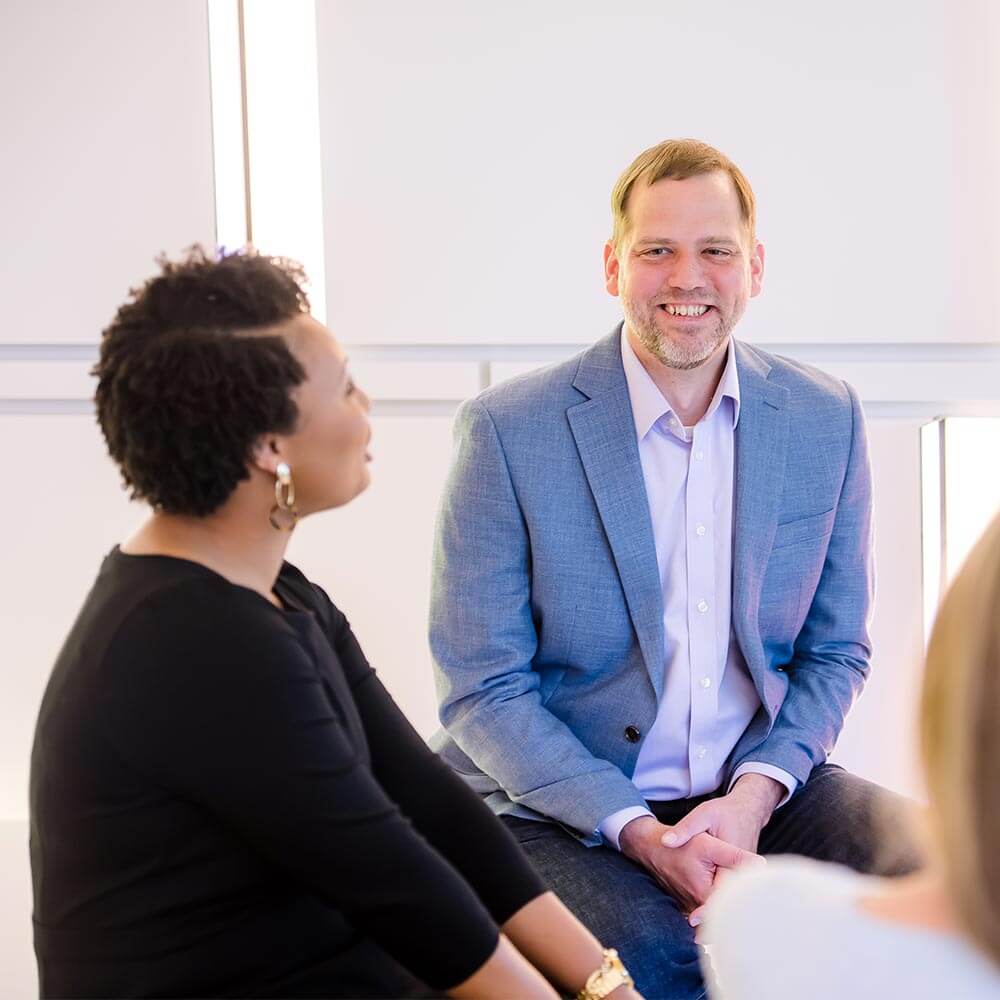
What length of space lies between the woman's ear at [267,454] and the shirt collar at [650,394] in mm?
841

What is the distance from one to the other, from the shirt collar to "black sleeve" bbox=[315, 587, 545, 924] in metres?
0.71

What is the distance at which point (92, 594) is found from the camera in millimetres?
1211

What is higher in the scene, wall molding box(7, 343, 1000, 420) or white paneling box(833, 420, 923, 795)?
wall molding box(7, 343, 1000, 420)

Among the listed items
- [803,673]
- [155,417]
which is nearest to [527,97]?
[803,673]

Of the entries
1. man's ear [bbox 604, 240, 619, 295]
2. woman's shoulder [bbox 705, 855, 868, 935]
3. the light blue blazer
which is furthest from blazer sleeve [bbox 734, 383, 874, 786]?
woman's shoulder [bbox 705, 855, 868, 935]

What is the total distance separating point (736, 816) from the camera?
5.98ft

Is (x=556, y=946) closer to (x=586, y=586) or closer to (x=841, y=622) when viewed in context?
(x=586, y=586)

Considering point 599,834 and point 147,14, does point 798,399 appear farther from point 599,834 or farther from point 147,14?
point 147,14

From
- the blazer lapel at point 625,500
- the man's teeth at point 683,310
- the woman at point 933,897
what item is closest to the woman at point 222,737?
the woman at point 933,897

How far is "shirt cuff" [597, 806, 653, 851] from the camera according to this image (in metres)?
1.79

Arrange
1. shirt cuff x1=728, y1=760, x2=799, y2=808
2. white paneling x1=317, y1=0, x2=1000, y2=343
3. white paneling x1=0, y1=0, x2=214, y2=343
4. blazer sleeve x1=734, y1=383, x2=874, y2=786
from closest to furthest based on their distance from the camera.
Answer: shirt cuff x1=728, y1=760, x2=799, y2=808 < blazer sleeve x1=734, y1=383, x2=874, y2=786 < white paneling x1=317, y1=0, x2=1000, y2=343 < white paneling x1=0, y1=0, x2=214, y2=343

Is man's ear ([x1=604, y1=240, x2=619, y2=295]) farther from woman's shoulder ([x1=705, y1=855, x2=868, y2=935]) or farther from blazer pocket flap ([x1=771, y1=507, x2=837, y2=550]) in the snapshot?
woman's shoulder ([x1=705, y1=855, x2=868, y2=935])

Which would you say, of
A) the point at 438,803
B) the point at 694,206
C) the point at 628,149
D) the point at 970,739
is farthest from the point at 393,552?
the point at 970,739

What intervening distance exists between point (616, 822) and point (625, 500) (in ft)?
1.49
